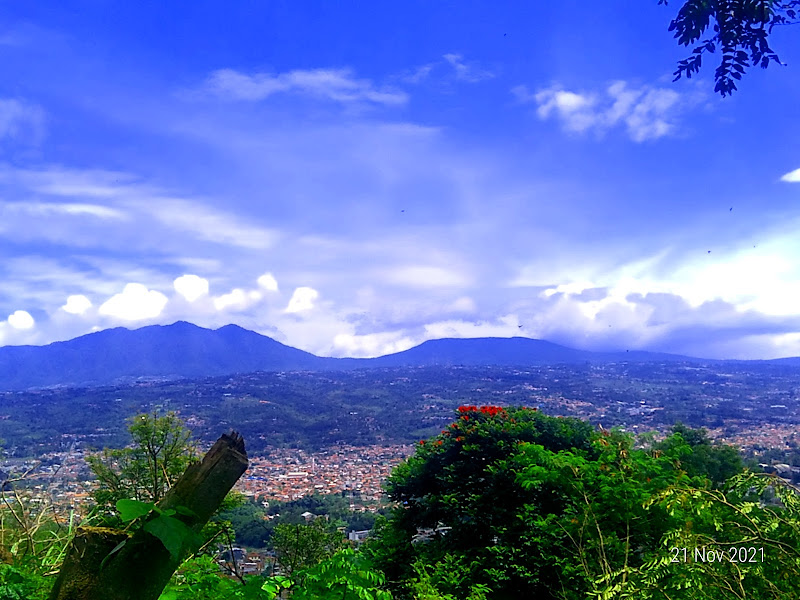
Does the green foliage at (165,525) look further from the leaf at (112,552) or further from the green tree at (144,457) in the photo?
the green tree at (144,457)

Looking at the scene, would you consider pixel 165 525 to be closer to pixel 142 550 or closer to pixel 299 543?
pixel 142 550

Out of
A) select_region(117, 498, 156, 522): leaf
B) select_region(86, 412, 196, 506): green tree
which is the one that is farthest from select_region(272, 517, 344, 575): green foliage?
select_region(117, 498, 156, 522): leaf

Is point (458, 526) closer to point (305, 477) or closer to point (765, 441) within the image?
point (305, 477)

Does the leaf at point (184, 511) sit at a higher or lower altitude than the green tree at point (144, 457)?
higher

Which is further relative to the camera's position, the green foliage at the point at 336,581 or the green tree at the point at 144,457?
the green tree at the point at 144,457

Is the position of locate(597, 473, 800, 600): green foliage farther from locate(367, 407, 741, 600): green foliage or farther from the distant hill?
the distant hill

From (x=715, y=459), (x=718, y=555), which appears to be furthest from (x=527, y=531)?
(x=715, y=459)

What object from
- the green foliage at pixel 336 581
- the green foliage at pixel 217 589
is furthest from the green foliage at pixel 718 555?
the green foliage at pixel 217 589
